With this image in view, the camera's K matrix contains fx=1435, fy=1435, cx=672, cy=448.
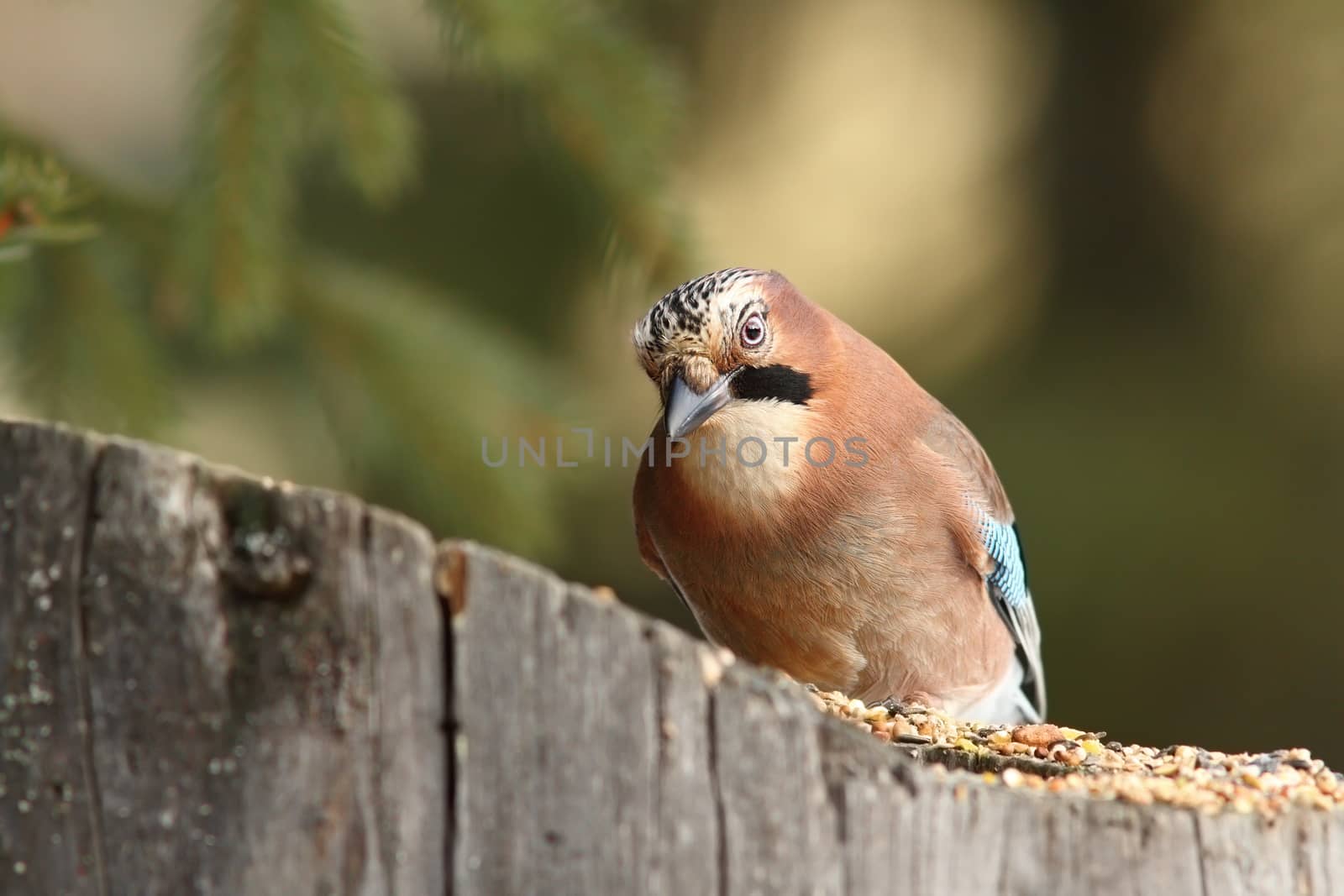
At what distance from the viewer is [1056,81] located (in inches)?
263

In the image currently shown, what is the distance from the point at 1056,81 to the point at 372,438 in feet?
14.4

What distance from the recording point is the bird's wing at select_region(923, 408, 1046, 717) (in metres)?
3.57

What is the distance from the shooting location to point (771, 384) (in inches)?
126

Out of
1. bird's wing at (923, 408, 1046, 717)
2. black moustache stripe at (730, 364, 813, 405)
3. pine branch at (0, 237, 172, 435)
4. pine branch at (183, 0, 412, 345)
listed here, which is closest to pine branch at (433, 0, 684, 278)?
pine branch at (183, 0, 412, 345)

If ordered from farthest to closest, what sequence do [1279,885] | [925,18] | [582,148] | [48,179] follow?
[925,18], [582,148], [48,179], [1279,885]

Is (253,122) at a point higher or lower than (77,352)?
higher

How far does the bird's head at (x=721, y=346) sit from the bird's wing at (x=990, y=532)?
Result: 22.0 inches

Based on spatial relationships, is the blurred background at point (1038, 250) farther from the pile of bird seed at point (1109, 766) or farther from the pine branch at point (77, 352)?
the pile of bird seed at point (1109, 766)

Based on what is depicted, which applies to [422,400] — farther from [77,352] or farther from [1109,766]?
[1109,766]

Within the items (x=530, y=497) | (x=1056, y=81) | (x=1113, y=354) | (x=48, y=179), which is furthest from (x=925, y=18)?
(x=48, y=179)

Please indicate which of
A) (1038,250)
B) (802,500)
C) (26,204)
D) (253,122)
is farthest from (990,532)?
(1038,250)

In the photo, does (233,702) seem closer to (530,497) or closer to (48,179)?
(48,179)

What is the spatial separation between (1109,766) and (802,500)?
121 cm

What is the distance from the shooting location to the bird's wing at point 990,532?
11.7 ft
